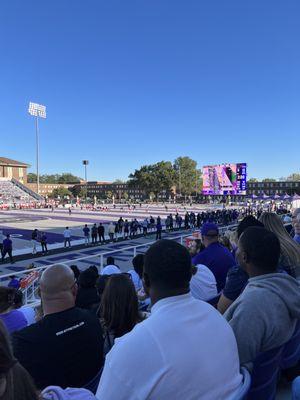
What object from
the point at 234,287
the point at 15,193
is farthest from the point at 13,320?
the point at 15,193

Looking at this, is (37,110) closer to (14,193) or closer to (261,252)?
(14,193)

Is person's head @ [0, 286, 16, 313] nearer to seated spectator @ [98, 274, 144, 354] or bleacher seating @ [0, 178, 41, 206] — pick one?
seated spectator @ [98, 274, 144, 354]

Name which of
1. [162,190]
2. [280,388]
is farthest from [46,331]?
[162,190]

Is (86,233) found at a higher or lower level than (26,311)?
lower

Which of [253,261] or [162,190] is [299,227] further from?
[162,190]

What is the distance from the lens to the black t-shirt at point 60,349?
2.11m

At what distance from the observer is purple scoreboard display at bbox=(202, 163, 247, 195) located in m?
47.9

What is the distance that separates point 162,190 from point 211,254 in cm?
12162

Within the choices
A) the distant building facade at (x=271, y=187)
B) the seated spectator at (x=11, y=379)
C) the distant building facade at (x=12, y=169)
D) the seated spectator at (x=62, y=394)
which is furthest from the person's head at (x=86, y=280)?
the distant building facade at (x=271, y=187)

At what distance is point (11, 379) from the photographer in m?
1.11

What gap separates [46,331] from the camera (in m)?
2.16

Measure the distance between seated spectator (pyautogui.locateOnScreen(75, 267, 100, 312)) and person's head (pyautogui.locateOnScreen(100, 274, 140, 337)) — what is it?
126cm

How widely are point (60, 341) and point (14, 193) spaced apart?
91.0 meters

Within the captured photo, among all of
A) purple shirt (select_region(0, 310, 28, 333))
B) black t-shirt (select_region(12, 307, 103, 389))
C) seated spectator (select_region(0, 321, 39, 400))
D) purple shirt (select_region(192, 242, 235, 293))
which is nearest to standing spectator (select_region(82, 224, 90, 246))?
purple shirt (select_region(192, 242, 235, 293))
